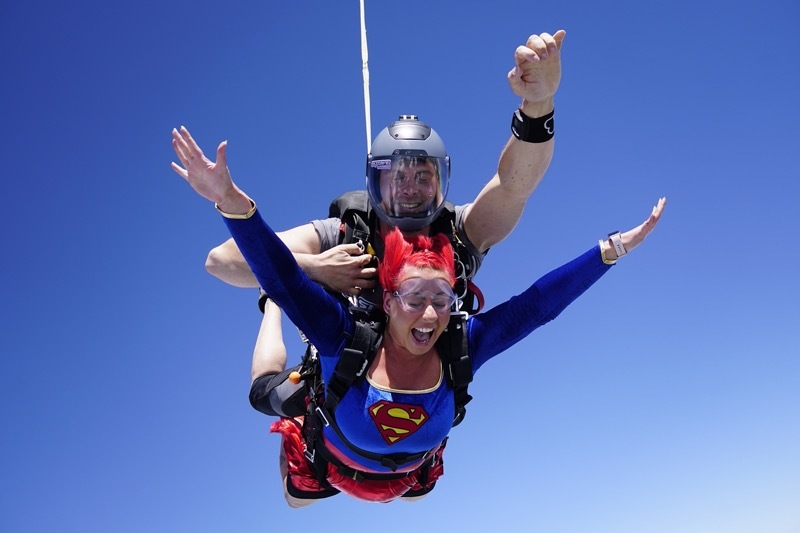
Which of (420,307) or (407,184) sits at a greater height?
(407,184)

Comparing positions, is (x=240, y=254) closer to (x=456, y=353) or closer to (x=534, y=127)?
(x=456, y=353)

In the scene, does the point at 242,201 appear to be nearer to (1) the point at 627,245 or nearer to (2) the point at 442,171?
(2) the point at 442,171

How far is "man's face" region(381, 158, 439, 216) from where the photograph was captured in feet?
13.3

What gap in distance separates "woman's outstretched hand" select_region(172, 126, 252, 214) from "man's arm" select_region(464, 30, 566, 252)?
1472 millimetres

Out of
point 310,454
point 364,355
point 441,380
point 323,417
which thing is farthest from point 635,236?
point 310,454

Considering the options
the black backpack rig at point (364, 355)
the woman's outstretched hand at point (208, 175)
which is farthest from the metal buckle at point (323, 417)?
the woman's outstretched hand at point (208, 175)

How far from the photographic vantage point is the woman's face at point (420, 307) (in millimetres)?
3723

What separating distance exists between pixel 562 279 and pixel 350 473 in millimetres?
1533

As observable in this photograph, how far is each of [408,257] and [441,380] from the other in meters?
0.59

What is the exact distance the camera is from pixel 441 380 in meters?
3.95

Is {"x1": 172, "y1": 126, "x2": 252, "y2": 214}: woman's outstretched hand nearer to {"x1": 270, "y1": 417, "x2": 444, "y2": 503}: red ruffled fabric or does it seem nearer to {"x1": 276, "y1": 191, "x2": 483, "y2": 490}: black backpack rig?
{"x1": 276, "y1": 191, "x2": 483, "y2": 490}: black backpack rig

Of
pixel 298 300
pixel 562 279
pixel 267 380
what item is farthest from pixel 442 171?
pixel 267 380

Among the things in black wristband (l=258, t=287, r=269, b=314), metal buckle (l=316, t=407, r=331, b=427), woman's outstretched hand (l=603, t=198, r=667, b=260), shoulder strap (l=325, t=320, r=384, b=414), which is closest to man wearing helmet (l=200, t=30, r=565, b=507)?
shoulder strap (l=325, t=320, r=384, b=414)

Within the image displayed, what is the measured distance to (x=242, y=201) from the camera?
3287 millimetres
